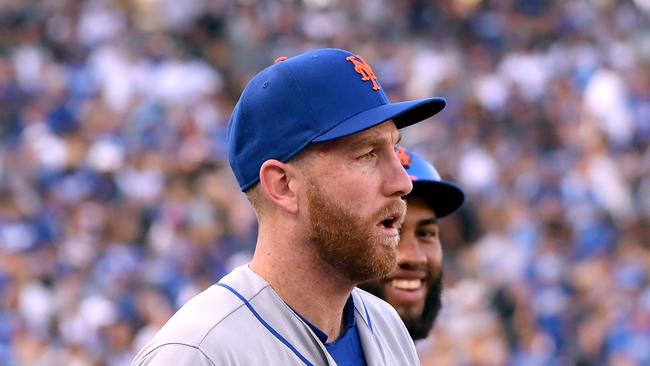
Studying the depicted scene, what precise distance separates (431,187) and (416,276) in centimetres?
27

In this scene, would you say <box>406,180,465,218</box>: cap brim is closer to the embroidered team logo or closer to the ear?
the embroidered team logo

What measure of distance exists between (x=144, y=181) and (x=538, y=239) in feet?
12.4

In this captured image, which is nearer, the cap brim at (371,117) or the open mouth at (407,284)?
the cap brim at (371,117)

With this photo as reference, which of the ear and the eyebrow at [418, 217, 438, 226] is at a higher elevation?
the ear

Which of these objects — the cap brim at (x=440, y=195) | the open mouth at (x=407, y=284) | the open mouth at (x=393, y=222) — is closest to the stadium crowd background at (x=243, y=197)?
the cap brim at (x=440, y=195)

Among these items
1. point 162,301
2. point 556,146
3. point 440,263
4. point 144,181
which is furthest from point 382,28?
point 440,263

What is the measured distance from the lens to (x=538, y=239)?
35.9ft

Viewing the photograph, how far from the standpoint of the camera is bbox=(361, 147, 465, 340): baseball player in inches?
144

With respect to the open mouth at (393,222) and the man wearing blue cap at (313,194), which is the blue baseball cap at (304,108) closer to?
the man wearing blue cap at (313,194)

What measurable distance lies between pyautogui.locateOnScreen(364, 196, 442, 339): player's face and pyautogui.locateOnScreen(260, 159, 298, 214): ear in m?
1.24

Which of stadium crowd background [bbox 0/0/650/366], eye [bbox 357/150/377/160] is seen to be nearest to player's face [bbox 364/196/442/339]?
eye [bbox 357/150/377/160]

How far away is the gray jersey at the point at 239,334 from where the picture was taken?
7.19 feet

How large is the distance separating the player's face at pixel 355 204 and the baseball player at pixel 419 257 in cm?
120

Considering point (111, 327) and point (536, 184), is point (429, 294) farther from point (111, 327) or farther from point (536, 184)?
point (536, 184)
